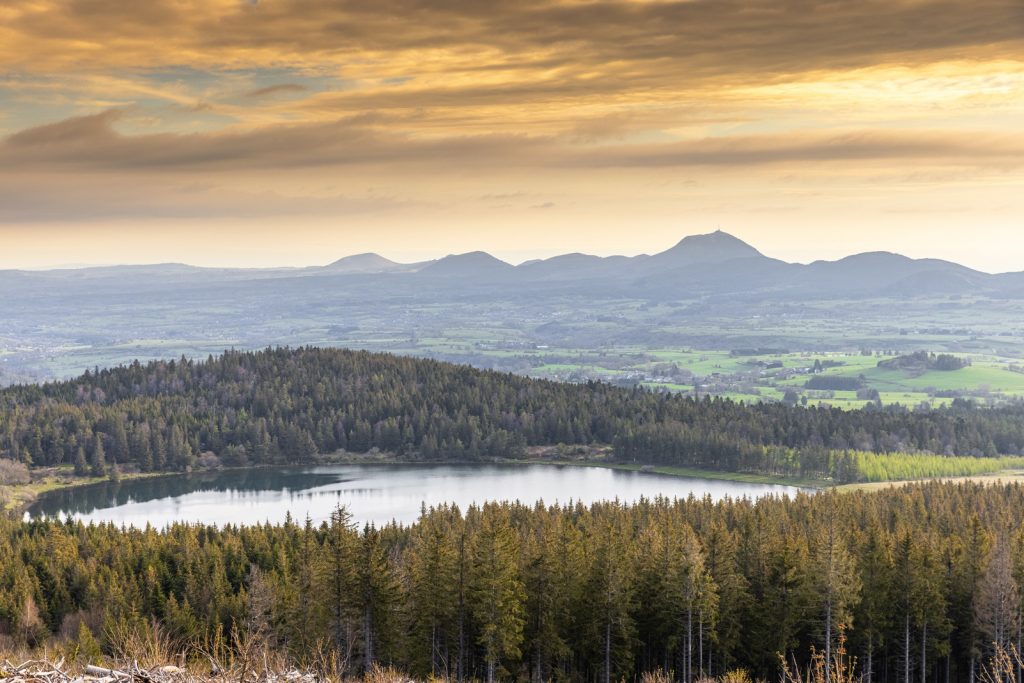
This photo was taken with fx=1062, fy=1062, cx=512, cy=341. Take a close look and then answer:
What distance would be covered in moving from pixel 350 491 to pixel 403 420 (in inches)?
1582

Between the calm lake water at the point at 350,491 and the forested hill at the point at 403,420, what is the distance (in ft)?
28.5

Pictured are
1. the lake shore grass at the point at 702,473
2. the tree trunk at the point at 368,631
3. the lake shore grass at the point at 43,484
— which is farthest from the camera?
the lake shore grass at the point at 702,473

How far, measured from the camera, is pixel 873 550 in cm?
4616

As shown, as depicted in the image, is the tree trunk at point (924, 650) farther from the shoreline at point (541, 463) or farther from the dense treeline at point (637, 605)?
the shoreline at point (541, 463)

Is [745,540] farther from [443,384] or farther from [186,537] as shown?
[443,384]

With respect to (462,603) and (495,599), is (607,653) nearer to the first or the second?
(495,599)

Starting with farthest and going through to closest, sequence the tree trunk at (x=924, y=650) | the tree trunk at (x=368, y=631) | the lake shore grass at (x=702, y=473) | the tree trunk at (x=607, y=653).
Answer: the lake shore grass at (x=702, y=473) → the tree trunk at (x=924, y=650) → the tree trunk at (x=607, y=653) → the tree trunk at (x=368, y=631)

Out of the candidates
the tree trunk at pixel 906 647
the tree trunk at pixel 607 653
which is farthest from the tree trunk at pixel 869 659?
the tree trunk at pixel 607 653

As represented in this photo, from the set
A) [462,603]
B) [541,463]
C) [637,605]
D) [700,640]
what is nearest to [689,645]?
[700,640]

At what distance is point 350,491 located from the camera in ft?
396

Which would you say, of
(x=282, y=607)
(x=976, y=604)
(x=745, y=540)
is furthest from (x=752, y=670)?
(x=282, y=607)

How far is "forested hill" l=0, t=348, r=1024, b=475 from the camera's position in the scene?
139m

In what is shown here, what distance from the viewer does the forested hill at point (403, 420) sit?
13862 cm

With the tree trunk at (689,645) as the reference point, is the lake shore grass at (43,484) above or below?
below
